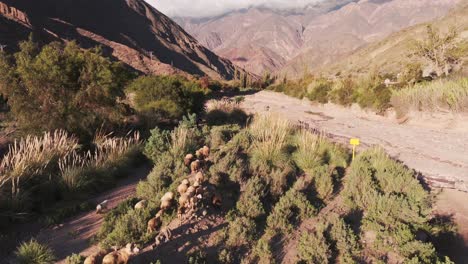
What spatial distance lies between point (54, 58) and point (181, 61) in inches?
4505

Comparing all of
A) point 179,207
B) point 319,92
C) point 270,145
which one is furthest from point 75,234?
point 319,92

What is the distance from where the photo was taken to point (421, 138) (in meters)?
9.40

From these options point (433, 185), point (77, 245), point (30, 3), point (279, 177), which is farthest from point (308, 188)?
point (30, 3)

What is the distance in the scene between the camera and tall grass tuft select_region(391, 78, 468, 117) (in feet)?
35.1

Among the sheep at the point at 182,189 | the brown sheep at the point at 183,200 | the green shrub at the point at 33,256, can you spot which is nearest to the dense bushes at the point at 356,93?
the sheep at the point at 182,189

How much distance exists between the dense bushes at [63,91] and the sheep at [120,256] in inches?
244

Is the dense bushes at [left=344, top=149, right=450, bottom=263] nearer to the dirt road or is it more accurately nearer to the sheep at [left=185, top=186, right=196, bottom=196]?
the dirt road

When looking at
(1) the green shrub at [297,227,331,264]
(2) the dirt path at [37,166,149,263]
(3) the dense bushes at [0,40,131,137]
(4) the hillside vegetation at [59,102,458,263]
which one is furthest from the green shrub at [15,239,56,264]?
(3) the dense bushes at [0,40,131,137]

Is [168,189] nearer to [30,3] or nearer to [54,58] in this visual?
[54,58]

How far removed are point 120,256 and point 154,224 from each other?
93cm

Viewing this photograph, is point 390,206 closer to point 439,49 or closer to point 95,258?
point 95,258

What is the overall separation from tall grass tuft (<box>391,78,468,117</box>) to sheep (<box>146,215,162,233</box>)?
1103 centimetres

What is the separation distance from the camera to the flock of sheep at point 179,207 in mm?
3627

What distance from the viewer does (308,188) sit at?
6.17 m
